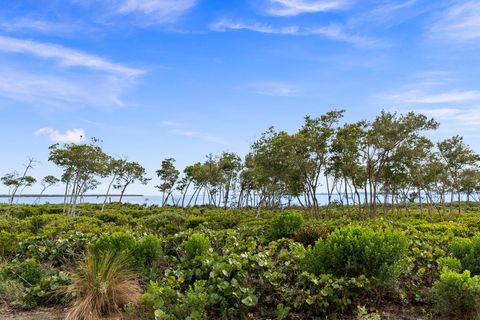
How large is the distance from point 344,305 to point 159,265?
3.42 meters

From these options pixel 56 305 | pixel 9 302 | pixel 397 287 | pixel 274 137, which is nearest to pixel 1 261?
pixel 9 302

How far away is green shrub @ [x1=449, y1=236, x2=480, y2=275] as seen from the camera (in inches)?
207

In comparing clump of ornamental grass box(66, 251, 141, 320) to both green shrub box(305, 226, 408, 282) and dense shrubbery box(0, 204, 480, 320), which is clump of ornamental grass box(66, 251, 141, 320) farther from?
green shrub box(305, 226, 408, 282)

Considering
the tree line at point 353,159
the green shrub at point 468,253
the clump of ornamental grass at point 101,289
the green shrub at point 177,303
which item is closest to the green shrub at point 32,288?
the clump of ornamental grass at point 101,289

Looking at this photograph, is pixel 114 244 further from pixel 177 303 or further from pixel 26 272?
pixel 177 303

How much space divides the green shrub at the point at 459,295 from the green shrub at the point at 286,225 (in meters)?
3.85

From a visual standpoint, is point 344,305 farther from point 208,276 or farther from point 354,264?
point 208,276

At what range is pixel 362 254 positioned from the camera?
4.70m

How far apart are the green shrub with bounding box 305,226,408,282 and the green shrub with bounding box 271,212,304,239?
2.98 meters

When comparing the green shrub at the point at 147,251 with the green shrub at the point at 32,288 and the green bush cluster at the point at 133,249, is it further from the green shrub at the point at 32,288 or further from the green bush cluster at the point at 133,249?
the green shrub at the point at 32,288

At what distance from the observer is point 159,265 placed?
6.75m

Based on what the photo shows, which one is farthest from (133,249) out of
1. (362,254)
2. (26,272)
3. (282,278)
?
(362,254)

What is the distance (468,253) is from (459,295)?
156 cm

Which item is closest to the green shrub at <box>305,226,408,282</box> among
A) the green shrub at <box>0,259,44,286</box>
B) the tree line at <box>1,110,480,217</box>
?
the green shrub at <box>0,259,44,286</box>
